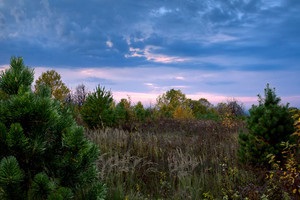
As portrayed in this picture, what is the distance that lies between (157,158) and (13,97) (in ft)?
18.4

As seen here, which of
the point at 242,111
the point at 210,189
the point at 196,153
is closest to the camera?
the point at 210,189

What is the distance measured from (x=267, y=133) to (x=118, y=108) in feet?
41.8

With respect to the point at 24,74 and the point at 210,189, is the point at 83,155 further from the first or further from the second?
the point at 210,189

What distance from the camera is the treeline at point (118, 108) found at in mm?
15758

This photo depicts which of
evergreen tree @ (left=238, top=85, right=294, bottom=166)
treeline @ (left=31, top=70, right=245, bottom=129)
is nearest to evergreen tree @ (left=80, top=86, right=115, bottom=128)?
treeline @ (left=31, top=70, right=245, bottom=129)

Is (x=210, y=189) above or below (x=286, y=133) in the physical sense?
below

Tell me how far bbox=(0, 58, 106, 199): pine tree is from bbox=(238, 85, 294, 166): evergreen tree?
503 centimetres

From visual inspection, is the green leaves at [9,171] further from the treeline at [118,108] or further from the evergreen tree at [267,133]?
the evergreen tree at [267,133]

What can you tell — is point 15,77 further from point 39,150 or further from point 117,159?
point 117,159

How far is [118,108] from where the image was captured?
20.3 meters

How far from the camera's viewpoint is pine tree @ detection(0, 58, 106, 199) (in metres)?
3.58

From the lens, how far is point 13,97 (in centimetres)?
375

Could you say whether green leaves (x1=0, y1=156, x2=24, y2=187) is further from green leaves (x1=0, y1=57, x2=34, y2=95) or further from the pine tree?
green leaves (x1=0, y1=57, x2=34, y2=95)

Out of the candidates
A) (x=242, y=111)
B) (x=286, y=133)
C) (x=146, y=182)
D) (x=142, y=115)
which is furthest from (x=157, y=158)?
(x=242, y=111)
